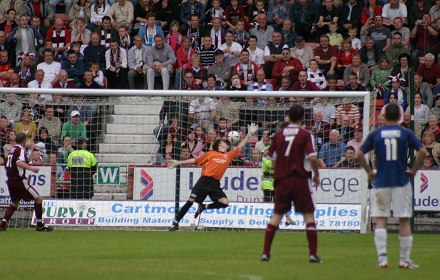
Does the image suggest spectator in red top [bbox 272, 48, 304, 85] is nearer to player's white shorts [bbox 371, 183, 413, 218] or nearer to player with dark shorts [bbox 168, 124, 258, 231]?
player with dark shorts [bbox 168, 124, 258, 231]

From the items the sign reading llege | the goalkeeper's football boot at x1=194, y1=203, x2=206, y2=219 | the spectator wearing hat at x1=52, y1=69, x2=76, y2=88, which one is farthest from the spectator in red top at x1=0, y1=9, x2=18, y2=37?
the goalkeeper's football boot at x1=194, y1=203, x2=206, y2=219

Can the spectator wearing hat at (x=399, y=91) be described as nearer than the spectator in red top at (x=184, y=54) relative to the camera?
Yes

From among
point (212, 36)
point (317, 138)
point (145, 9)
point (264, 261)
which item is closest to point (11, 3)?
point (145, 9)

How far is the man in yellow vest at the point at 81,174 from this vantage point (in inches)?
923

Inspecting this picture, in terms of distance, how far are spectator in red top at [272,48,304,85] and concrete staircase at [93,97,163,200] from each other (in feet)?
13.7

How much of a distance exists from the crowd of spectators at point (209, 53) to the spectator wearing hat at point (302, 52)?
0.09 feet

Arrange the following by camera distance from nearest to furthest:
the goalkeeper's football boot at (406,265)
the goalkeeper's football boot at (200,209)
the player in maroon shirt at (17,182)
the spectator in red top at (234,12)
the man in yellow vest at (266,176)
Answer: the goalkeeper's football boot at (406,265)
the player in maroon shirt at (17,182)
the goalkeeper's football boot at (200,209)
the man in yellow vest at (266,176)
the spectator in red top at (234,12)

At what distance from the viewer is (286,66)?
27219 mm

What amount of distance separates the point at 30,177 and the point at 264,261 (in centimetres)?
1043

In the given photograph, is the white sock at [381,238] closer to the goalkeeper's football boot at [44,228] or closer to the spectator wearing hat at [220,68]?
the goalkeeper's football boot at [44,228]

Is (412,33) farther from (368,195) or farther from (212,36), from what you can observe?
(368,195)

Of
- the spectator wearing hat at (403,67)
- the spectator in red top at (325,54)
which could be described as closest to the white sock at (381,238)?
the spectator wearing hat at (403,67)

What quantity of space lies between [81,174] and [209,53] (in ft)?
19.8

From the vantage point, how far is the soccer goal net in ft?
75.4
